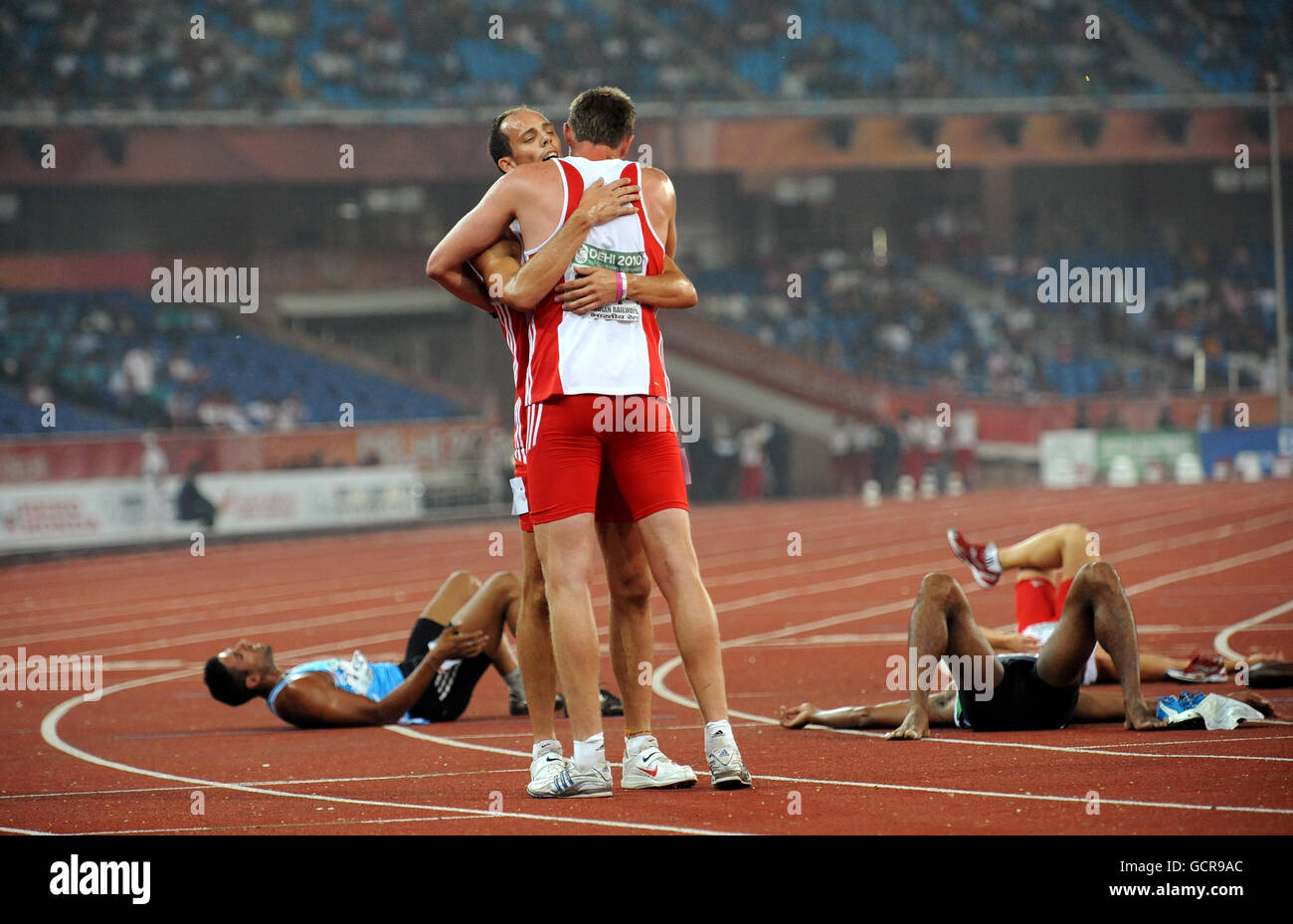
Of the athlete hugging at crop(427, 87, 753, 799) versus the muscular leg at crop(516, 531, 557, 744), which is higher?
the athlete hugging at crop(427, 87, 753, 799)

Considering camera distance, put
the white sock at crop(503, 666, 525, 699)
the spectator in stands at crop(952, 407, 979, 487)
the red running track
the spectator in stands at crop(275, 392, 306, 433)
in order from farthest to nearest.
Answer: the spectator in stands at crop(952, 407, 979, 487) < the spectator in stands at crop(275, 392, 306, 433) < the white sock at crop(503, 666, 525, 699) < the red running track

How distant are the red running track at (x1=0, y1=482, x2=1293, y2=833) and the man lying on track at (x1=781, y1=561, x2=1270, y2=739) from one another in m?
0.11

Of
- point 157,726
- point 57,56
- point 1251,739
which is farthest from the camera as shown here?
point 57,56

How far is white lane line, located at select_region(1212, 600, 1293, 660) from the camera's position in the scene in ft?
28.5

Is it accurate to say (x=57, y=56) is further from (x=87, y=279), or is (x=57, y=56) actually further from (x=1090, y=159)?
(x=1090, y=159)

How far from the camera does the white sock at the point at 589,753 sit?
4816mm

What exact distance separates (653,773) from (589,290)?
4.88 feet

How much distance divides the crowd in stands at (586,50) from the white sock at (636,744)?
29.3 meters

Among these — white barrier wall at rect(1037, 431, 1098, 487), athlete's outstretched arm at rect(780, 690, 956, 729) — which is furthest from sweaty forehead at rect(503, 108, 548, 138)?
white barrier wall at rect(1037, 431, 1098, 487)

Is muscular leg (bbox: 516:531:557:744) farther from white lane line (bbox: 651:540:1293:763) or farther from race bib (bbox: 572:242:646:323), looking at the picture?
white lane line (bbox: 651:540:1293:763)

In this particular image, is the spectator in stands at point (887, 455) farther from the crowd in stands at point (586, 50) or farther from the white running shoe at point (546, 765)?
the white running shoe at point (546, 765)

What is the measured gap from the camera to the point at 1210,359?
33688 millimetres
